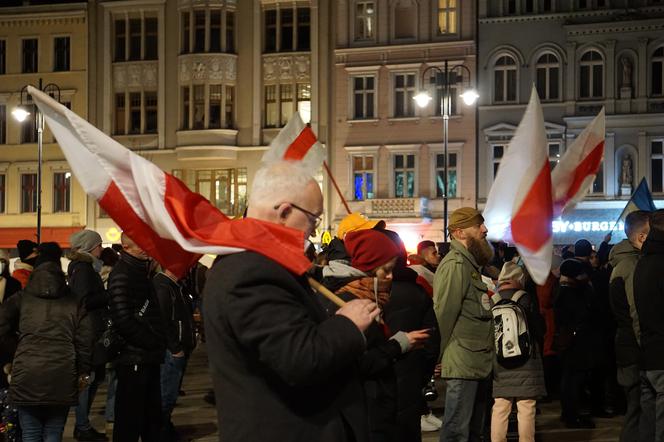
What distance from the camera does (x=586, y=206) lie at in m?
36.5

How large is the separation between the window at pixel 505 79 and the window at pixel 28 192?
19.6 meters

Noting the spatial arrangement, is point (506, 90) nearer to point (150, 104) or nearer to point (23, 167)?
point (150, 104)

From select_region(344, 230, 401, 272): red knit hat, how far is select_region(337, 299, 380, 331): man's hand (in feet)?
6.74

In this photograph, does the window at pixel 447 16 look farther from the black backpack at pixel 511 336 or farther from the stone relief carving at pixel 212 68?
the black backpack at pixel 511 336

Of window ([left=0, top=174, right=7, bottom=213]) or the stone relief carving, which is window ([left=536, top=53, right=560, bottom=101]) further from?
window ([left=0, top=174, right=7, bottom=213])

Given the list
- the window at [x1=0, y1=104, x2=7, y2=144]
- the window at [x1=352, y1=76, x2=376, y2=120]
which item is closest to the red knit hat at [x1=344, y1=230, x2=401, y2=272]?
the window at [x1=352, y1=76, x2=376, y2=120]

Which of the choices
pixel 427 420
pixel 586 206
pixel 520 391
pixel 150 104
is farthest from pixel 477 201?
pixel 520 391

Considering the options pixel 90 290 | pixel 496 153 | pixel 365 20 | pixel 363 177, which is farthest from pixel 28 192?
pixel 90 290

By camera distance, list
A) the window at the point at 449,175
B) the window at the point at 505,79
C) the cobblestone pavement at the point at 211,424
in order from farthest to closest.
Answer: the window at the point at 449,175 < the window at the point at 505,79 < the cobblestone pavement at the point at 211,424

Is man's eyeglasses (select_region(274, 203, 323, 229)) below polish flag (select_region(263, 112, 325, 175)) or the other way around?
below

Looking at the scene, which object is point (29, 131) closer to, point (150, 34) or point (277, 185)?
point (150, 34)

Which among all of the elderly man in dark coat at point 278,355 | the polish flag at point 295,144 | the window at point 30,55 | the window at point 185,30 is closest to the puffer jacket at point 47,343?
the polish flag at point 295,144

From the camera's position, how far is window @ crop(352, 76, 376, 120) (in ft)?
127

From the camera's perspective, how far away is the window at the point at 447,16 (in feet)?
124
